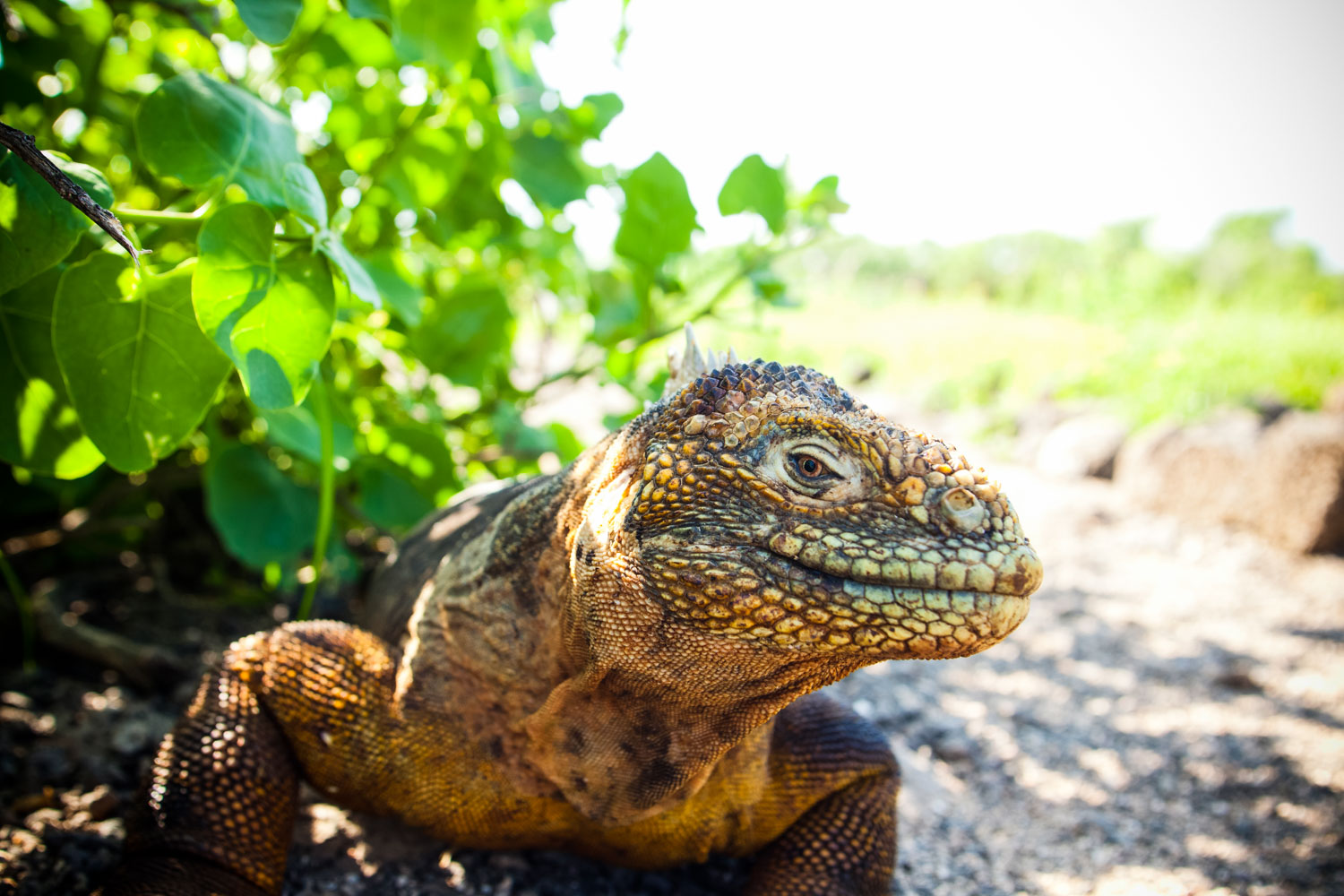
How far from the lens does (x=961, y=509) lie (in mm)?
1606

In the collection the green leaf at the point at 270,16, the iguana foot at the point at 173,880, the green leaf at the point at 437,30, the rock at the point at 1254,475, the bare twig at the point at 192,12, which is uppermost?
the rock at the point at 1254,475

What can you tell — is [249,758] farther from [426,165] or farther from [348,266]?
[426,165]

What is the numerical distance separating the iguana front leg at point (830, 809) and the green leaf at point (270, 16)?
8.14 ft

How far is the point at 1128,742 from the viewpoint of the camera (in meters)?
4.29

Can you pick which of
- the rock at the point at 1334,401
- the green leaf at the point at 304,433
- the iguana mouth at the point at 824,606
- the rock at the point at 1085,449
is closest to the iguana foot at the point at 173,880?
the green leaf at the point at 304,433

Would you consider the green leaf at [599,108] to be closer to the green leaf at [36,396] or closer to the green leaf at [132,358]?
the green leaf at [132,358]

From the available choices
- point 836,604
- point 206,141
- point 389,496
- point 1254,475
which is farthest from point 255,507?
point 1254,475

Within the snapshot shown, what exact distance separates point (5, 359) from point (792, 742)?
2.39 m

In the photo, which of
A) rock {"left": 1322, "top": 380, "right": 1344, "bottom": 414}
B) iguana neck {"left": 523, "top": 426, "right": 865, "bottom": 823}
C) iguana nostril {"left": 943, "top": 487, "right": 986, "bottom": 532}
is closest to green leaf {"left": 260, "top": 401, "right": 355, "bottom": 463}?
iguana neck {"left": 523, "top": 426, "right": 865, "bottom": 823}

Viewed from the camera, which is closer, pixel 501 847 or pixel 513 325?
pixel 501 847

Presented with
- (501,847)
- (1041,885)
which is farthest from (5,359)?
(1041,885)

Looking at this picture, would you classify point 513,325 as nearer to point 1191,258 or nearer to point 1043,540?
point 1043,540

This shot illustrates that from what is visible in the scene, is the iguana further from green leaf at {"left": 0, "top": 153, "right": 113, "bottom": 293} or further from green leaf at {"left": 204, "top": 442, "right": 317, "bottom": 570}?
green leaf at {"left": 0, "top": 153, "right": 113, "bottom": 293}

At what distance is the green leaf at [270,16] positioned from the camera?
2158 mm
